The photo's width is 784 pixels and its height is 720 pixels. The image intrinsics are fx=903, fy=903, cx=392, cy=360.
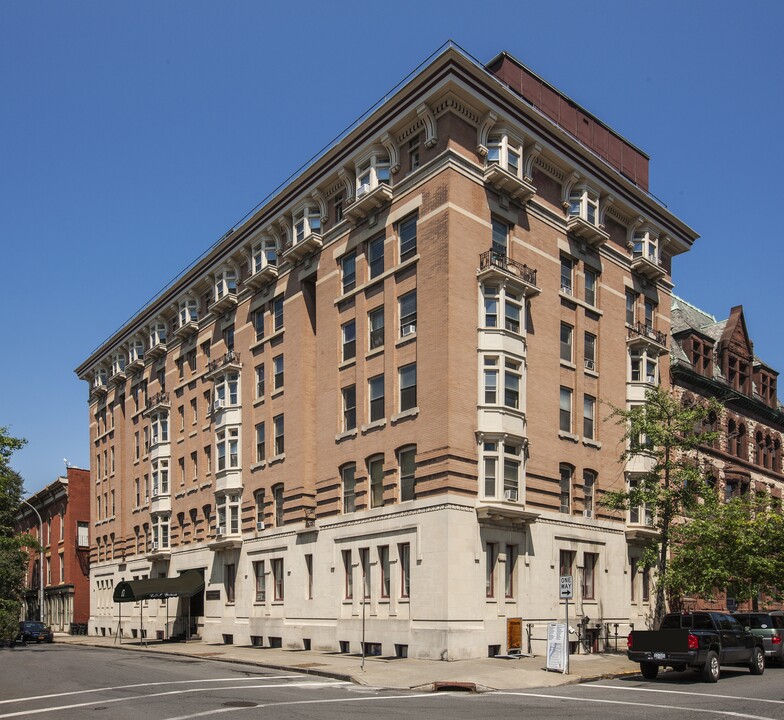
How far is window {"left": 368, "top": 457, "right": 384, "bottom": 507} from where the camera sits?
37.8 m

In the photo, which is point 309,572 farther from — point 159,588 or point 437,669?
point 437,669

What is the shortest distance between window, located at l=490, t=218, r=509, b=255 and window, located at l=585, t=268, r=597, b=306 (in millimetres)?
6453

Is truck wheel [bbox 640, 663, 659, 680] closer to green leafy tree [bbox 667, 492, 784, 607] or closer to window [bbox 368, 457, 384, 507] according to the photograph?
green leafy tree [bbox 667, 492, 784, 607]

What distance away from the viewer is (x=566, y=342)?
41.1 meters

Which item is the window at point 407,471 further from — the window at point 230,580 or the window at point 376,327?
the window at point 230,580

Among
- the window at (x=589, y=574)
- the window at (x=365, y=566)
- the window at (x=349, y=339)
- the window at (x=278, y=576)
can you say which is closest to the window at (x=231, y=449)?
the window at (x=278, y=576)

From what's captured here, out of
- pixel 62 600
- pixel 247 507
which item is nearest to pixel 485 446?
pixel 247 507

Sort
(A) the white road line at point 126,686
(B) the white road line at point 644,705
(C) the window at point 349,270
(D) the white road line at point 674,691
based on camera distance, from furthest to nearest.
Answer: (C) the window at point 349,270 → (A) the white road line at point 126,686 → (D) the white road line at point 674,691 → (B) the white road line at point 644,705

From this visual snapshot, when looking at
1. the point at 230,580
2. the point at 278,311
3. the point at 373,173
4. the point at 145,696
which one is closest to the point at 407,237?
the point at 373,173

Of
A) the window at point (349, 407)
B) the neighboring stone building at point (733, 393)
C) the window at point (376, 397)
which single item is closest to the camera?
the window at point (376, 397)

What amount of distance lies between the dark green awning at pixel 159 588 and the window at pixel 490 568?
22.0 metres

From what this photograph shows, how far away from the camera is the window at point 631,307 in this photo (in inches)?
1797

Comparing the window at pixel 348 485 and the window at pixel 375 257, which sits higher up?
the window at pixel 375 257

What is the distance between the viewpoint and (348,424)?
133 ft
